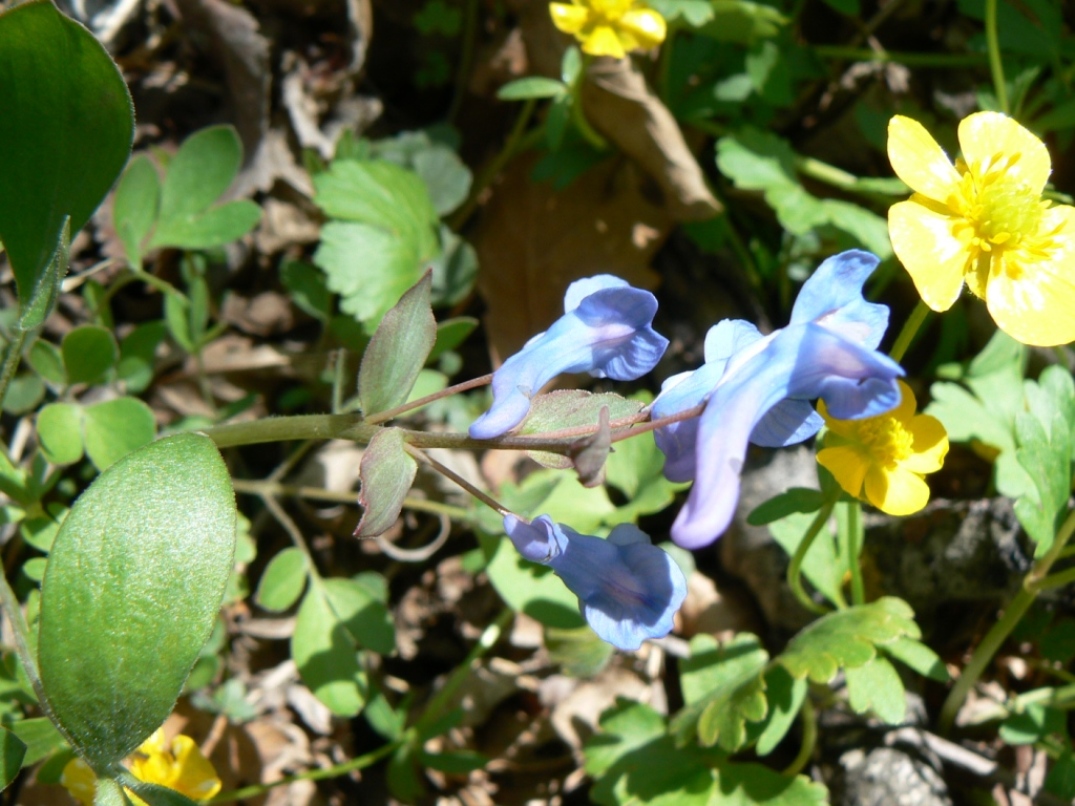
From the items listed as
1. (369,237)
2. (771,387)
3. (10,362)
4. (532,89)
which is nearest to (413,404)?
(771,387)

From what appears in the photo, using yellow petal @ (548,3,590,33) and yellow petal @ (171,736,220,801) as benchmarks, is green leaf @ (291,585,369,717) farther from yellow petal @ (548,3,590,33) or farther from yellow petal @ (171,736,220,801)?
yellow petal @ (548,3,590,33)

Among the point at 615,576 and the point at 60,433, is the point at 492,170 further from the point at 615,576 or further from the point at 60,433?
the point at 615,576

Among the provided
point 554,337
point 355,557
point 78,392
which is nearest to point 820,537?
point 554,337

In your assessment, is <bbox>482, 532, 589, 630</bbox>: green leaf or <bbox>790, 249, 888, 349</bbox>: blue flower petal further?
<bbox>482, 532, 589, 630</bbox>: green leaf

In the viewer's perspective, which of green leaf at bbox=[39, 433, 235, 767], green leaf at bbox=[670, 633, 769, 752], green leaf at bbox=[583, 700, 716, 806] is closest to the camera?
green leaf at bbox=[39, 433, 235, 767]

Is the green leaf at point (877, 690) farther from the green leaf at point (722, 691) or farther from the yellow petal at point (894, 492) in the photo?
the yellow petal at point (894, 492)

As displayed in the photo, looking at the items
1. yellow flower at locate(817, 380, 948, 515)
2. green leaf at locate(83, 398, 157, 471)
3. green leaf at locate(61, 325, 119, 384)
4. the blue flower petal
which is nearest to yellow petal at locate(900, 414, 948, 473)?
yellow flower at locate(817, 380, 948, 515)

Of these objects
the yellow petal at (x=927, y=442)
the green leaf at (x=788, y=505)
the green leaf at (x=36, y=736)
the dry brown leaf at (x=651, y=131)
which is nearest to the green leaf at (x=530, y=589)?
the green leaf at (x=788, y=505)
